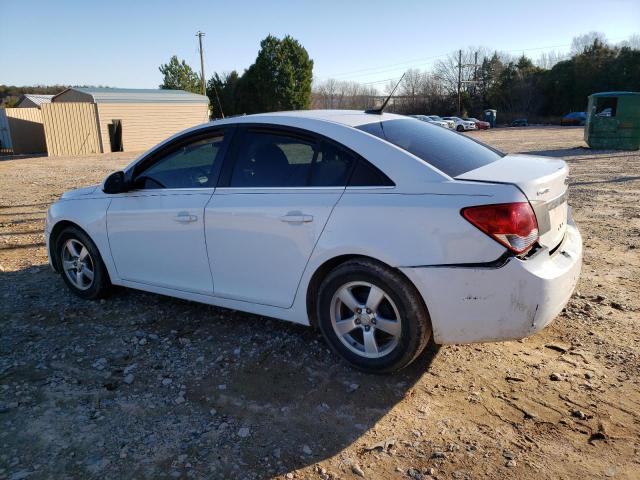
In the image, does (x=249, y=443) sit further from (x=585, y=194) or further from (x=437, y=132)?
(x=585, y=194)

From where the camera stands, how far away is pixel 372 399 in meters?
3.14

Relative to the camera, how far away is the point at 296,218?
133 inches

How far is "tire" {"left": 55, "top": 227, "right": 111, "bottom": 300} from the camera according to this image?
4.71m

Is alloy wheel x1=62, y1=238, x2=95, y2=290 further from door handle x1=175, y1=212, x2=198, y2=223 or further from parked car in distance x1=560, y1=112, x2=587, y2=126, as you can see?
parked car in distance x1=560, y1=112, x2=587, y2=126

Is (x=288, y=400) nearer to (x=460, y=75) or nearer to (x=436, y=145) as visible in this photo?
(x=436, y=145)

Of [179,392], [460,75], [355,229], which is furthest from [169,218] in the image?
[460,75]

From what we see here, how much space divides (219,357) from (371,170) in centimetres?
176

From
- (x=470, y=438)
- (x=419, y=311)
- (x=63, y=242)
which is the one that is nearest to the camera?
(x=470, y=438)

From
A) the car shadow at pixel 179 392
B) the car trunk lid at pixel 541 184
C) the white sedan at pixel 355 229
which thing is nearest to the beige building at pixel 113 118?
the car shadow at pixel 179 392

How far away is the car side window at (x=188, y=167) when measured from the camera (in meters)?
3.97

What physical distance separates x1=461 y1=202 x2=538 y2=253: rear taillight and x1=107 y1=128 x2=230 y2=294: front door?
202 cm

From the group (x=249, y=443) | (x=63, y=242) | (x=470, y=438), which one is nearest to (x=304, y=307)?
(x=249, y=443)

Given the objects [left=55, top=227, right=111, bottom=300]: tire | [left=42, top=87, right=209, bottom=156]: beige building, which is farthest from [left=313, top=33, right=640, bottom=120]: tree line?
[left=55, top=227, right=111, bottom=300]: tire

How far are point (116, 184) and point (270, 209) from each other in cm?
167
